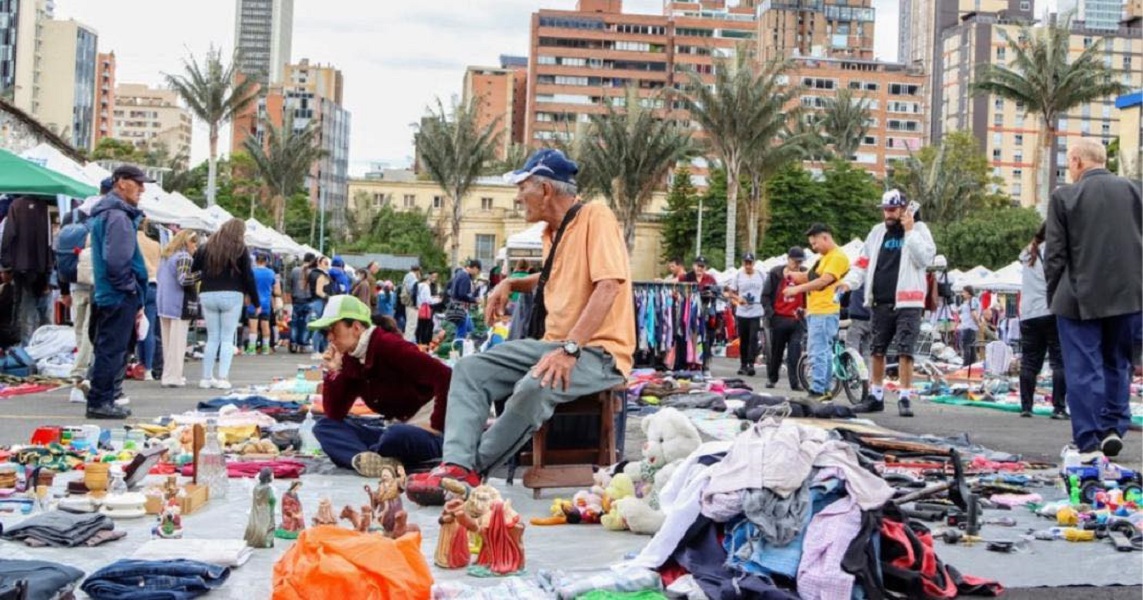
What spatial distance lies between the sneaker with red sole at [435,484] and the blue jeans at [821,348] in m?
7.74

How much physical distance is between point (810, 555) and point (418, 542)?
1357 millimetres

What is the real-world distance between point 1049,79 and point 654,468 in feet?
173

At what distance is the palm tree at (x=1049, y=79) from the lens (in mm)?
53562

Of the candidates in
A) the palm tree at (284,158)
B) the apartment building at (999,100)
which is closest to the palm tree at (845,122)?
the palm tree at (284,158)

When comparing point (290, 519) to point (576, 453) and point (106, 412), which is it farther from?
point (106, 412)

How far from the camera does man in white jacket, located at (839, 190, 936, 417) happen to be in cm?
→ 1181

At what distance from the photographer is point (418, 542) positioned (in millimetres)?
4590

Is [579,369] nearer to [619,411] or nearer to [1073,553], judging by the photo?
[619,411]

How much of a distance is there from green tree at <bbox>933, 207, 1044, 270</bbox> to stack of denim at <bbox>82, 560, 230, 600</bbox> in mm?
69127

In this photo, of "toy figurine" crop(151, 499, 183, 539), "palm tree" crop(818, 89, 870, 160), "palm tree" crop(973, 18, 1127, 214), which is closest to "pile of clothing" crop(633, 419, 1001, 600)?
"toy figurine" crop(151, 499, 183, 539)

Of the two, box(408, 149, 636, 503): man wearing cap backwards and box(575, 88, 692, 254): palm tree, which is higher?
box(575, 88, 692, 254): palm tree

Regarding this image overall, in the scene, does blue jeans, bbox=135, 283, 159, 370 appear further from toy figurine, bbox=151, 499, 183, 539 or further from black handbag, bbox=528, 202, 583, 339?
toy figurine, bbox=151, 499, 183, 539

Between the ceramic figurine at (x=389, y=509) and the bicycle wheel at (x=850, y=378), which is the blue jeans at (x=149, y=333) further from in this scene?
the ceramic figurine at (x=389, y=509)

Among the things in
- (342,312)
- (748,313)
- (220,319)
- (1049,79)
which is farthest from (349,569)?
(1049,79)
